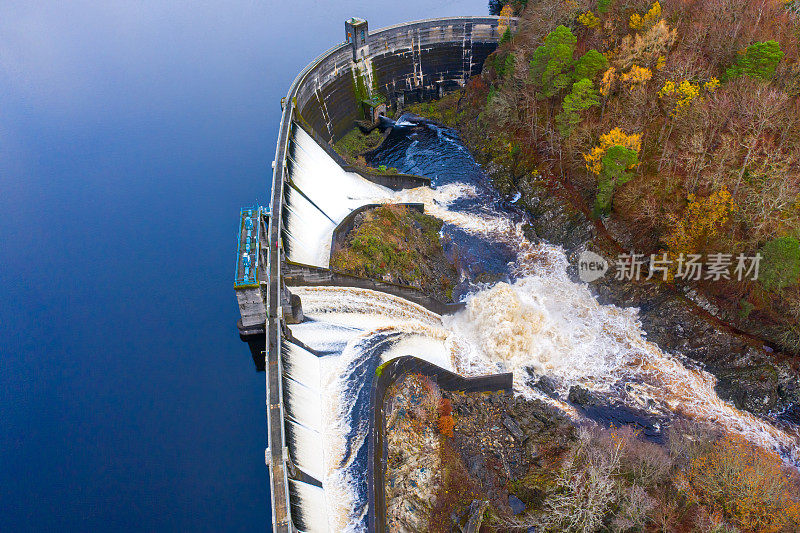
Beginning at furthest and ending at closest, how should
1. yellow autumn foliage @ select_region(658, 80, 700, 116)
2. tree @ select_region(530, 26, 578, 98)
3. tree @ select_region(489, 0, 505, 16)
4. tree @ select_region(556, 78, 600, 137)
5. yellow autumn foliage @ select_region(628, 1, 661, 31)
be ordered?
tree @ select_region(489, 0, 505, 16) → tree @ select_region(530, 26, 578, 98) → yellow autumn foliage @ select_region(628, 1, 661, 31) → tree @ select_region(556, 78, 600, 137) → yellow autumn foliage @ select_region(658, 80, 700, 116)

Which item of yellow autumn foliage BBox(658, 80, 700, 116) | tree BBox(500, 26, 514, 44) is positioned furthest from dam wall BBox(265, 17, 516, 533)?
yellow autumn foliage BBox(658, 80, 700, 116)

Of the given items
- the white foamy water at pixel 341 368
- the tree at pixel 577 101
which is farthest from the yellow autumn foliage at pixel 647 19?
the white foamy water at pixel 341 368

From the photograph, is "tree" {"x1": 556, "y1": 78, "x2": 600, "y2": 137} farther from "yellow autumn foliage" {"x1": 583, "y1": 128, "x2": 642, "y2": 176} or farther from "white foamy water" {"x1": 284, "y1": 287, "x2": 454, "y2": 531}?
"white foamy water" {"x1": 284, "y1": 287, "x2": 454, "y2": 531}

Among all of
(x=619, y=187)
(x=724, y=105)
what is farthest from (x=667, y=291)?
(x=724, y=105)

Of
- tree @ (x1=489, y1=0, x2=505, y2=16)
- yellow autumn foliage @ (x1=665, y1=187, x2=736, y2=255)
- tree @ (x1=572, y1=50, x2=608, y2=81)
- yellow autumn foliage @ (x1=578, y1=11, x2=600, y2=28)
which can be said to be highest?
tree @ (x1=489, y1=0, x2=505, y2=16)

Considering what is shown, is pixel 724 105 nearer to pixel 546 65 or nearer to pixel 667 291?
pixel 667 291

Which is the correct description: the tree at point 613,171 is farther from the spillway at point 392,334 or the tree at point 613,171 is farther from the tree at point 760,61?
the tree at point 760,61

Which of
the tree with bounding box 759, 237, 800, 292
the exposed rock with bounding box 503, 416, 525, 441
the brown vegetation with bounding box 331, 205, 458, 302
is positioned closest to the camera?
the exposed rock with bounding box 503, 416, 525, 441

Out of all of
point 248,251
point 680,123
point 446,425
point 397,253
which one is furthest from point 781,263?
point 248,251
